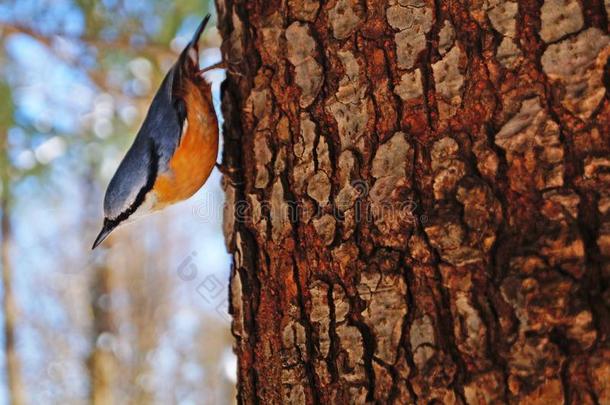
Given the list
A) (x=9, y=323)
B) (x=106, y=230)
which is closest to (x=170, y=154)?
(x=106, y=230)

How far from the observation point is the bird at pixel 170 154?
215 centimetres

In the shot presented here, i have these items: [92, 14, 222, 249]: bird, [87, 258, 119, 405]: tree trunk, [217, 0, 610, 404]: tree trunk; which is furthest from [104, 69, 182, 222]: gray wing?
[87, 258, 119, 405]: tree trunk

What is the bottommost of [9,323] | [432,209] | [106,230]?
[432,209]

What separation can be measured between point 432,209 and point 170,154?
123 cm

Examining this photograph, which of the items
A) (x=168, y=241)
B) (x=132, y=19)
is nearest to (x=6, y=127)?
(x=132, y=19)

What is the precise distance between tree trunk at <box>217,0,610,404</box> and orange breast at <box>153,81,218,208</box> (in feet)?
2.13

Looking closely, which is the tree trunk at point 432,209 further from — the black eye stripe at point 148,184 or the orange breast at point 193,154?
the black eye stripe at point 148,184

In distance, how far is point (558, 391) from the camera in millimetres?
1050

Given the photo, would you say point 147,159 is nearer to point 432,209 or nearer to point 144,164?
point 144,164

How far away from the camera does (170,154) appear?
2.20 m

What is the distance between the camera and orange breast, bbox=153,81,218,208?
2.12 metres

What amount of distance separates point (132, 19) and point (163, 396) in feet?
24.6

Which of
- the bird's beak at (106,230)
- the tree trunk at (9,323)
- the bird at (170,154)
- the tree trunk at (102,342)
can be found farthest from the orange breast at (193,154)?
the tree trunk at (102,342)

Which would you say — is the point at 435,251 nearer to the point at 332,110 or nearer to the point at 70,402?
the point at 332,110
